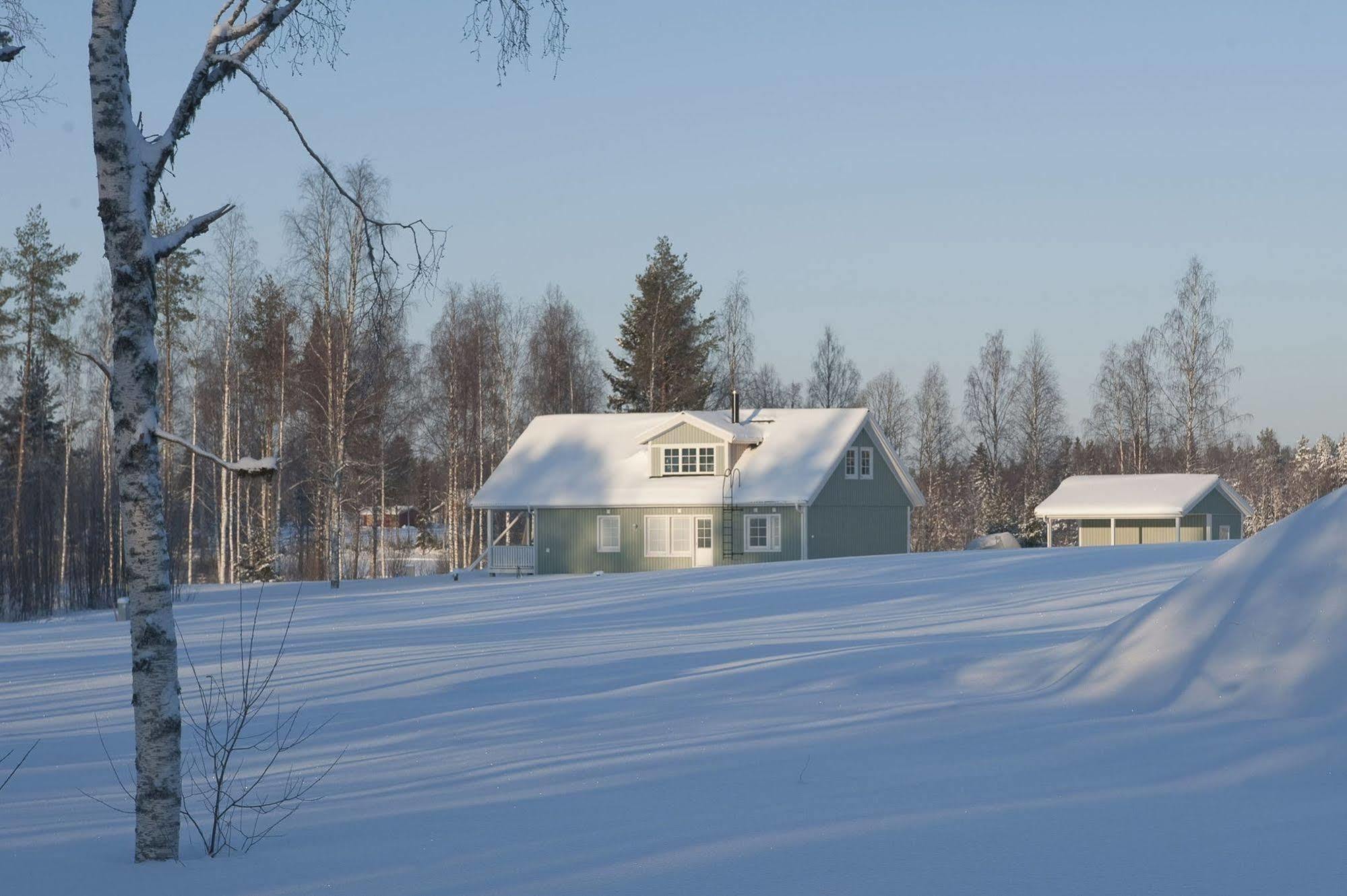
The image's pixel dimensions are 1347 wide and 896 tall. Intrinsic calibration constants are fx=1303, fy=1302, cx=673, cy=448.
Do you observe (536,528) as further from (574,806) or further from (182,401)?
(574,806)

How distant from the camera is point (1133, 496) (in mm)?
45500

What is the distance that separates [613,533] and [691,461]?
319 centimetres

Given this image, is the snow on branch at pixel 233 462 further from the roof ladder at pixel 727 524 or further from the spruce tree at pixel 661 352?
the spruce tree at pixel 661 352

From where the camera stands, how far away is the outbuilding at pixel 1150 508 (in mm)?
44500

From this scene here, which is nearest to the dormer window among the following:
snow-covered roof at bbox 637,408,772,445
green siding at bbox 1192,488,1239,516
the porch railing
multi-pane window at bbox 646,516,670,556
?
snow-covered roof at bbox 637,408,772,445

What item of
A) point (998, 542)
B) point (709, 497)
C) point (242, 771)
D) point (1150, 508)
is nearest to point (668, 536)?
point (709, 497)

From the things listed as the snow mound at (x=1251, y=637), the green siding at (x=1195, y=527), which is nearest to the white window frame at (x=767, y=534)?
the green siding at (x=1195, y=527)

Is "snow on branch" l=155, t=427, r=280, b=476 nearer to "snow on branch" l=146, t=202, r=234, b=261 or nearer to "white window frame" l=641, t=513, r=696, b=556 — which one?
"snow on branch" l=146, t=202, r=234, b=261

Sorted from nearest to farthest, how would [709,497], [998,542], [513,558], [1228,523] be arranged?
[709,497] → [513,558] → [1228,523] → [998,542]

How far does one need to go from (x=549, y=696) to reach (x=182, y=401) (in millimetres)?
42363

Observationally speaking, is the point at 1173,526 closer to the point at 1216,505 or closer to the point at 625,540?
the point at 1216,505

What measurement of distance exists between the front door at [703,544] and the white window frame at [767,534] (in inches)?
41.7

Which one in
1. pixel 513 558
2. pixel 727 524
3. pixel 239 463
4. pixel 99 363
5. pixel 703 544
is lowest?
pixel 513 558

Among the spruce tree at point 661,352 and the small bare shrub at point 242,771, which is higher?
the spruce tree at point 661,352
